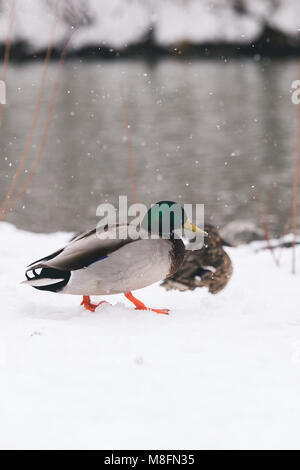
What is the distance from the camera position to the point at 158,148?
18.8 meters

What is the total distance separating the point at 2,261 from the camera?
15.8 feet

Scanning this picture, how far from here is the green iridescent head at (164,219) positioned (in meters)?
3.28

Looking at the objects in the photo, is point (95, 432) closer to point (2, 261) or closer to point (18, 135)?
point (2, 261)

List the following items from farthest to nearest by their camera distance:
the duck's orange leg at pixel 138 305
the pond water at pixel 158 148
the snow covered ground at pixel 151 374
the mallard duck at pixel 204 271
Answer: the pond water at pixel 158 148
the mallard duck at pixel 204 271
the duck's orange leg at pixel 138 305
the snow covered ground at pixel 151 374

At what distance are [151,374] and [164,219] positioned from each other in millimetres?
1040

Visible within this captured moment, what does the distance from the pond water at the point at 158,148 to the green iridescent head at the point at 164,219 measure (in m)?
1.34

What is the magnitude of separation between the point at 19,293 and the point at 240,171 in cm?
1267

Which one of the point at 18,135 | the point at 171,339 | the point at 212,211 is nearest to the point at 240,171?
the point at 212,211

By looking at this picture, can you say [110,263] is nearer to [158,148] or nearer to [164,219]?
[164,219]

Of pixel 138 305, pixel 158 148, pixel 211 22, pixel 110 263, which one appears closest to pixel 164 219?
pixel 110 263

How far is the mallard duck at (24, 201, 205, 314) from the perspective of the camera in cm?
312

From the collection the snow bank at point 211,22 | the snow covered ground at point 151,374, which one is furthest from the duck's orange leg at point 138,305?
the snow bank at point 211,22

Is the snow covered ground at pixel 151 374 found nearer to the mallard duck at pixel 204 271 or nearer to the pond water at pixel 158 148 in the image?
the mallard duck at pixel 204 271

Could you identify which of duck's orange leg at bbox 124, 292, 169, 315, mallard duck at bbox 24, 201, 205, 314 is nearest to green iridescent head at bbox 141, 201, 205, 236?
mallard duck at bbox 24, 201, 205, 314
